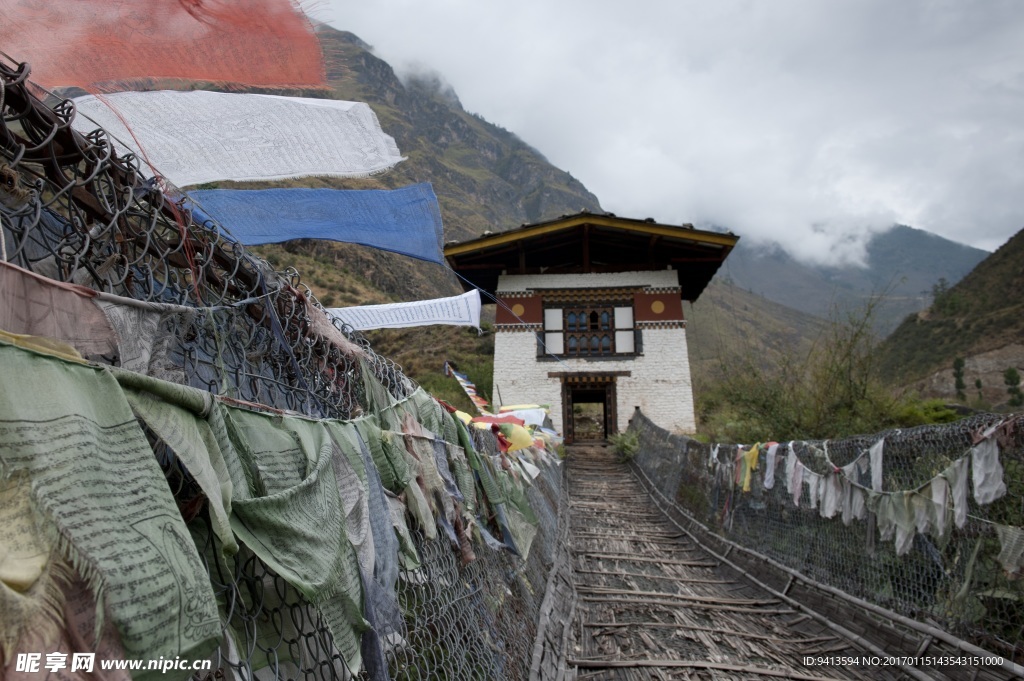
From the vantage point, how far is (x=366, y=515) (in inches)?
84.0

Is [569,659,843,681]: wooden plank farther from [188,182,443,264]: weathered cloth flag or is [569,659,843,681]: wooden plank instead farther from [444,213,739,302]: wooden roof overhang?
[444,213,739,302]: wooden roof overhang

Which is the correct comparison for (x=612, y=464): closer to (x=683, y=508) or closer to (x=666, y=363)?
(x=666, y=363)

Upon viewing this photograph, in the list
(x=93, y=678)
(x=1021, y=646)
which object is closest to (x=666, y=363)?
(x=1021, y=646)

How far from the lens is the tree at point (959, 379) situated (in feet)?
82.8

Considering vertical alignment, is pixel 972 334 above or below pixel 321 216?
above

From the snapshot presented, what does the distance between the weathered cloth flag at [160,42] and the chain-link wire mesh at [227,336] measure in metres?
0.69

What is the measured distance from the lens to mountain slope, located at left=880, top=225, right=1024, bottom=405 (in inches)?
1089

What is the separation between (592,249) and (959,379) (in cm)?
1802

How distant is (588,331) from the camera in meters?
19.9

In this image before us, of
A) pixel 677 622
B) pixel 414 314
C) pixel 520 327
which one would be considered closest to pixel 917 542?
pixel 677 622

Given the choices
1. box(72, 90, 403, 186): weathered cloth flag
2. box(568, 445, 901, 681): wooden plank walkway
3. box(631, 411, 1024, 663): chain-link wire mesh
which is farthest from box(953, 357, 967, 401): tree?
box(72, 90, 403, 186): weathered cloth flag

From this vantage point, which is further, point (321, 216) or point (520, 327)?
point (520, 327)

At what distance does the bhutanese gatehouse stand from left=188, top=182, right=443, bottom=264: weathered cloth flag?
44.3 ft

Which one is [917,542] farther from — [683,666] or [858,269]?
[858,269]
